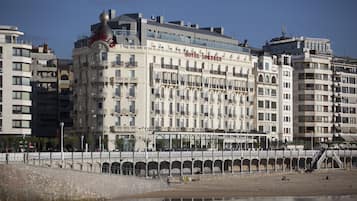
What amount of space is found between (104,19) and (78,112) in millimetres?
16036

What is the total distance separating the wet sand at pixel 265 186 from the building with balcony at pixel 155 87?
20.3 metres

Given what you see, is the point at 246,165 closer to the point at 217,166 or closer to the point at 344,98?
the point at 217,166

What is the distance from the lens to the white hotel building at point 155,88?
431ft

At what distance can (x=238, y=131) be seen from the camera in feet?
486

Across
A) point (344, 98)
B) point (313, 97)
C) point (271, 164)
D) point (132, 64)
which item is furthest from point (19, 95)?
point (344, 98)

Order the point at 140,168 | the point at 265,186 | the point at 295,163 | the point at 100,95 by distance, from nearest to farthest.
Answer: the point at 265,186
the point at 140,168
the point at 100,95
the point at 295,163

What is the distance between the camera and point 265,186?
338ft

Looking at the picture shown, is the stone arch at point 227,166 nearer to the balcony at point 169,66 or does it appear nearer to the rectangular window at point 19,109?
the balcony at point 169,66

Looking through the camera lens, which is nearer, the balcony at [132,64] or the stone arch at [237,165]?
the stone arch at [237,165]

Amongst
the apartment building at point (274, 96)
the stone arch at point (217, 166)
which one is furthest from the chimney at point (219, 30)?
the stone arch at point (217, 166)

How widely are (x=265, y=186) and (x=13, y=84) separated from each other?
41.6 m

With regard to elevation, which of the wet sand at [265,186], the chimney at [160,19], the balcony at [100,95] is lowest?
the wet sand at [265,186]

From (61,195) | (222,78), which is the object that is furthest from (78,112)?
(61,195)

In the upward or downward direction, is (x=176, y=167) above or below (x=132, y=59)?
below
